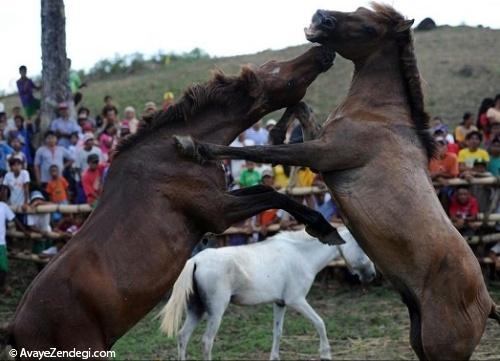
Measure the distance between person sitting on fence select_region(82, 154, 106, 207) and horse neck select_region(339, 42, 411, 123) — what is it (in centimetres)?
698

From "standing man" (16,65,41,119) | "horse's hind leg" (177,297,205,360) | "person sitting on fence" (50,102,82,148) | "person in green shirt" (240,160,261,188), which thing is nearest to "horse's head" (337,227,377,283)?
"horse's hind leg" (177,297,205,360)

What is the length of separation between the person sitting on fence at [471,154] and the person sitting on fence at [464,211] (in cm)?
33

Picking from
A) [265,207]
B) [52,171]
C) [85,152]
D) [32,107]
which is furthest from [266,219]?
[265,207]

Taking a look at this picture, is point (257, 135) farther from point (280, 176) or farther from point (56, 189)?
point (56, 189)

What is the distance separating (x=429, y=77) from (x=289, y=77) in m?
16.1

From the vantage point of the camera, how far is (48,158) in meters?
13.4

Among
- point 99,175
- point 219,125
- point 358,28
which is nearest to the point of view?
point 358,28

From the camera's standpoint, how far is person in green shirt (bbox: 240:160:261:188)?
43.4 ft

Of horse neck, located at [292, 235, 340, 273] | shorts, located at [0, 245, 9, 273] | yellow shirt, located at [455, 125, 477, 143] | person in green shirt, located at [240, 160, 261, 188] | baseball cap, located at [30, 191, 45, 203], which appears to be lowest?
shorts, located at [0, 245, 9, 273]

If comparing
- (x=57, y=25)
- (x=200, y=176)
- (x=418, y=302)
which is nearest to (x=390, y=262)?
(x=418, y=302)

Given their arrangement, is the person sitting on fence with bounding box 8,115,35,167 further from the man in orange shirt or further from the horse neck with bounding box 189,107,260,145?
the horse neck with bounding box 189,107,260,145

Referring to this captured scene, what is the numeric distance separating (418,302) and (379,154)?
1.06m

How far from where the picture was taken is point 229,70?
886 inches

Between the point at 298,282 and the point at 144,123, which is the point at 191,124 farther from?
the point at 298,282
